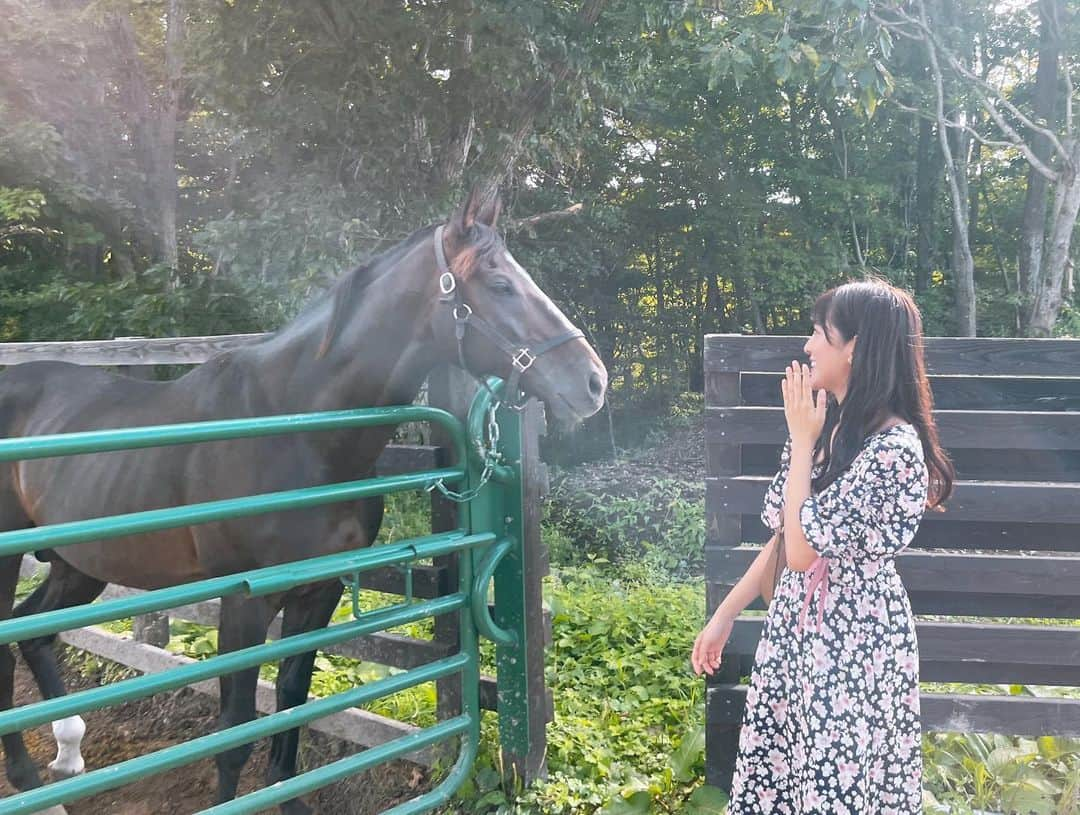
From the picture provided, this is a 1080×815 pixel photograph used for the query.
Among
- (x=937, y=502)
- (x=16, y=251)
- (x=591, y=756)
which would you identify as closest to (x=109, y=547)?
(x=591, y=756)

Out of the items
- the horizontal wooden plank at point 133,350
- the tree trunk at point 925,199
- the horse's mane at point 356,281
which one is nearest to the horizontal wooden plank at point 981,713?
the horse's mane at point 356,281

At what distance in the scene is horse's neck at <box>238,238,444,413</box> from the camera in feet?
8.39

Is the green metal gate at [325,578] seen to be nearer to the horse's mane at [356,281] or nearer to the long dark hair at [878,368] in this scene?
the horse's mane at [356,281]

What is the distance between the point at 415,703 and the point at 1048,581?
96.9 inches

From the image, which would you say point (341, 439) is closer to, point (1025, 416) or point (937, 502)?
point (937, 502)

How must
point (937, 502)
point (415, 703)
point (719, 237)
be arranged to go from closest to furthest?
1. point (937, 502)
2. point (415, 703)
3. point (719, 237)

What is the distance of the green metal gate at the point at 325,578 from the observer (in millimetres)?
1699

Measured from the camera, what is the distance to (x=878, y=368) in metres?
1.85

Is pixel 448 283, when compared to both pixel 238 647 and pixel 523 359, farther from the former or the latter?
pixel 238 647

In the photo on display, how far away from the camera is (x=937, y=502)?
2012mm

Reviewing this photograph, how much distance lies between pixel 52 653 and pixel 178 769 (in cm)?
74

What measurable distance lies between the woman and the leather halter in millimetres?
747

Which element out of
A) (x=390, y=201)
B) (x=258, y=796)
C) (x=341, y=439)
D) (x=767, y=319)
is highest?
(x=390, y=201)

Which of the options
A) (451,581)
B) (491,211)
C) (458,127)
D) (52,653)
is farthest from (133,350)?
(458,127)
